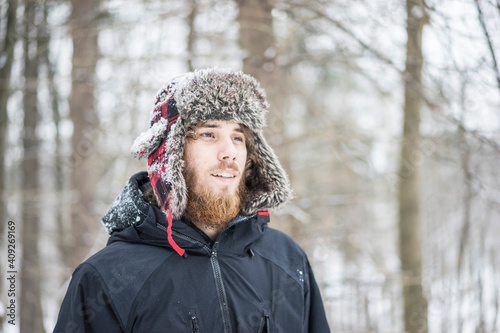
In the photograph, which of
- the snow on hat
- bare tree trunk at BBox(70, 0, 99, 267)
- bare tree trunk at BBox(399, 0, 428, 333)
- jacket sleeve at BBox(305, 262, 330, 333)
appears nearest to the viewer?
the snow on hat

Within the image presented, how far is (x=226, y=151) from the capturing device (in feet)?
7.41

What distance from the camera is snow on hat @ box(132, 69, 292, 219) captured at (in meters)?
2.21

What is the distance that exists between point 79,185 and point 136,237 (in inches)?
229

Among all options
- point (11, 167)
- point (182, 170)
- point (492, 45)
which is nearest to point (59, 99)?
point (11, 167)

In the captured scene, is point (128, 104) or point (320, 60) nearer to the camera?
point (320, 60)

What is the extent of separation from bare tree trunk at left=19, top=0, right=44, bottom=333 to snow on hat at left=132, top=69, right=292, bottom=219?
5540mm

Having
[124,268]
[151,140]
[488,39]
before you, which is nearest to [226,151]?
[151,140]

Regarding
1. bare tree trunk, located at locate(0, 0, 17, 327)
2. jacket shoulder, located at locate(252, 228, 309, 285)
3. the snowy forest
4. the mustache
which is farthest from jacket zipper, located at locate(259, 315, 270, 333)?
bare tree trunk, located at locate(0, 0, 17, 327)

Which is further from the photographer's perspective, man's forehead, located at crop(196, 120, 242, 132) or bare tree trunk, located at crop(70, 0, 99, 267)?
bare tree trunk, located at crop(70, 0, 99, 267)

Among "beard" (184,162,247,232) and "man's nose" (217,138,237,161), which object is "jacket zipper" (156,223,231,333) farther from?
"man's nose" (217,138,237,161)

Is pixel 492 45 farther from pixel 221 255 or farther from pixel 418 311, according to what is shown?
pixel 418 311

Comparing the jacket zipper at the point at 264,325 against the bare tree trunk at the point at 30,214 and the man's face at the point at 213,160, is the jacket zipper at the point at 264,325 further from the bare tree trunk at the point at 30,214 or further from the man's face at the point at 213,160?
the bare tree trunk at the point at 30,214

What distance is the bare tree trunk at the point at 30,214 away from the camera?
740 centimetres

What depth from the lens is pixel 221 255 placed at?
7.22 feet
